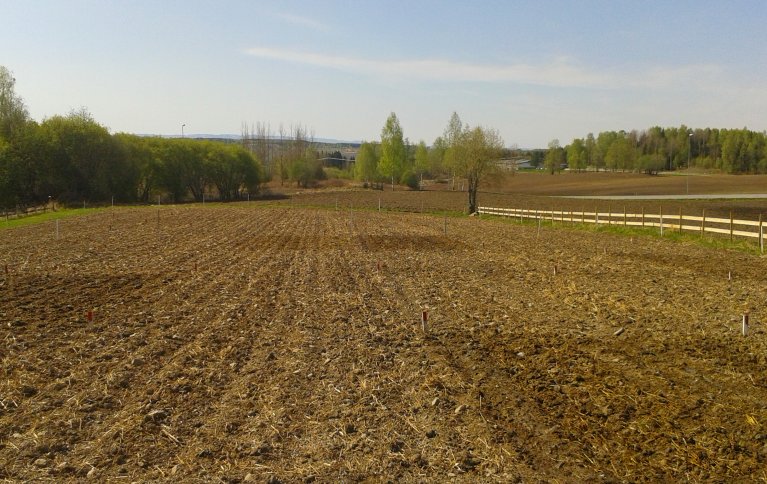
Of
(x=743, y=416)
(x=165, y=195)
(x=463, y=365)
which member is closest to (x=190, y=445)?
(x=463, y=365)

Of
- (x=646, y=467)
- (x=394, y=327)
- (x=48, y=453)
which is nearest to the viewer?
(x=646, y=467)

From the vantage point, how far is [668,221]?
1470 inches

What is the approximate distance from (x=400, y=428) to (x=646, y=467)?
261cm

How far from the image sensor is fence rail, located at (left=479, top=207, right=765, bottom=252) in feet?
86.1

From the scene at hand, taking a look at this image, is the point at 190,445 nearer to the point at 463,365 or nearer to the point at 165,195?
the point at 463,365

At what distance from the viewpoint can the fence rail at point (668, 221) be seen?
2625cm

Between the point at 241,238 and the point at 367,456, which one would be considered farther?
the point at 241,238

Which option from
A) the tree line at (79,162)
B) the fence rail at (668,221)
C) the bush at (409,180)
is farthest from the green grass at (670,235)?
the bush at (409,180)

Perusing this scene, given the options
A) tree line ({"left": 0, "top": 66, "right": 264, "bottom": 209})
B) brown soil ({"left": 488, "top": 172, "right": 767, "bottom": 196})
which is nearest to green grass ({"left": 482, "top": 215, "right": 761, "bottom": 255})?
brown soil ({"left": 488, "top": 172, "right": 767, "bottom": 196})

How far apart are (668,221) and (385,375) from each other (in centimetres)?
3334

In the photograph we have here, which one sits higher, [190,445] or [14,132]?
[14,132]

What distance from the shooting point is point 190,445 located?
6.71 metres

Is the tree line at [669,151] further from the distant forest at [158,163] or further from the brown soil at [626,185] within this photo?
the brown soil at [626,185]

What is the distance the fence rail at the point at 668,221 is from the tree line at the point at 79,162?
4593 cm
